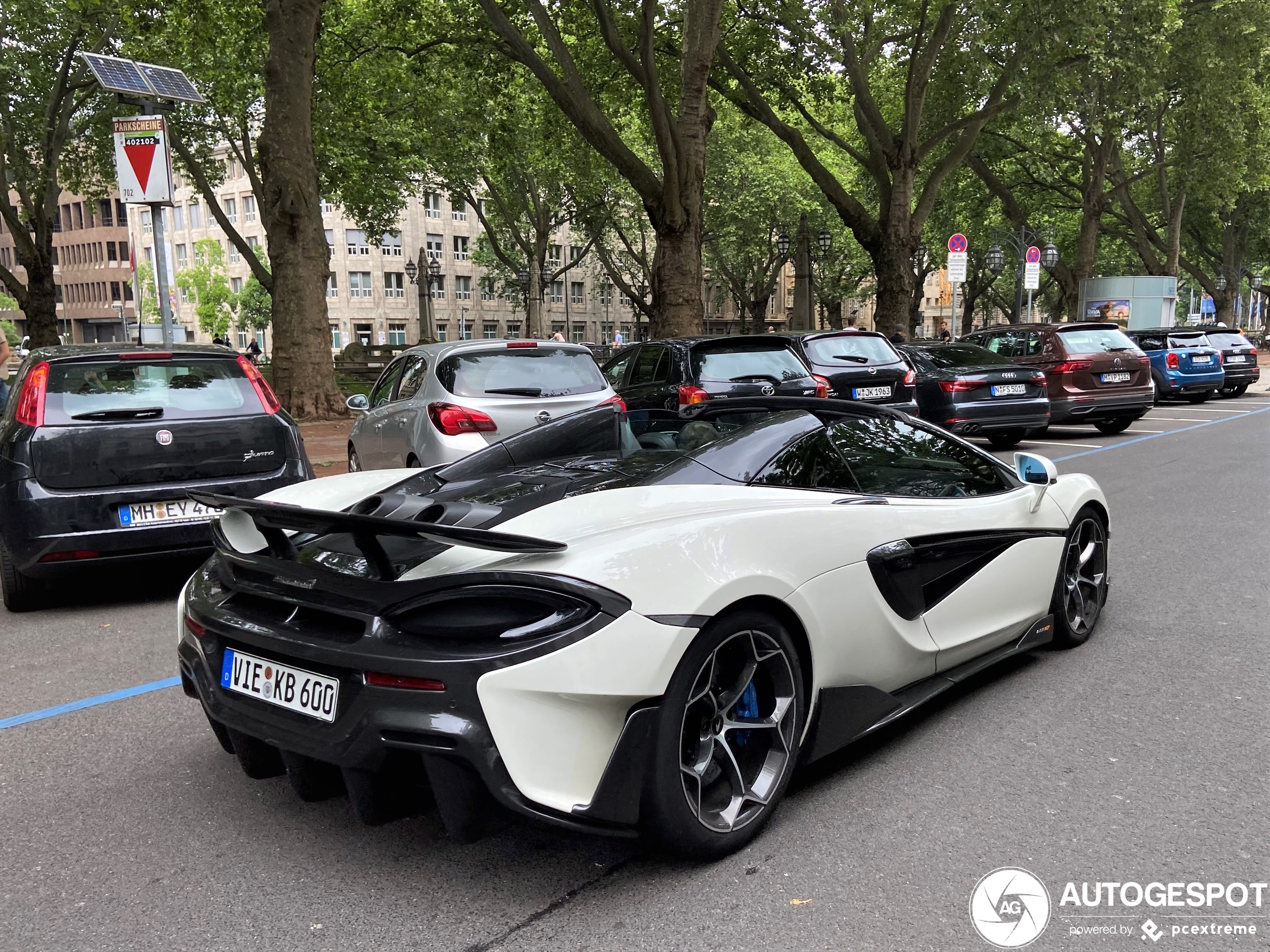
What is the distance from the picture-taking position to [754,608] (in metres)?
2.84

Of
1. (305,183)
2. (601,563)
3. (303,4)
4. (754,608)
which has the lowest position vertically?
(754,608)

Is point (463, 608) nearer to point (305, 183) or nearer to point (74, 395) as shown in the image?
point (74, 395)

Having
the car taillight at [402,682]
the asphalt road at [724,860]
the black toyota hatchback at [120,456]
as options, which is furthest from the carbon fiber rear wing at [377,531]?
A: the black toyota hatchback at [120,456]

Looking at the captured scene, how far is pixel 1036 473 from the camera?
14.5 feet

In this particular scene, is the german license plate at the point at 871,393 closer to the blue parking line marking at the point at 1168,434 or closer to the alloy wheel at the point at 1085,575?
the blue parking line marking at the point at 1168,434

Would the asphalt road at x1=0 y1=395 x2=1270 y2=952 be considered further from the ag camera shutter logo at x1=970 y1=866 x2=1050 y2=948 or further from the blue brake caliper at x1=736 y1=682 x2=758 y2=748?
the blue brake caliper at x1=736 y1=682 x2=758 y2=748

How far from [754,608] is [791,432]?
0.89 metres

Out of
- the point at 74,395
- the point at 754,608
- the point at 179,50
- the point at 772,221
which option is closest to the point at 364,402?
the point at 74,395

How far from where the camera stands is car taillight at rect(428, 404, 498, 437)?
7859 mm

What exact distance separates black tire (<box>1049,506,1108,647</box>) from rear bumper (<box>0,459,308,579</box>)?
438cm

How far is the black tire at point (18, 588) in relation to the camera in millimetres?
5809

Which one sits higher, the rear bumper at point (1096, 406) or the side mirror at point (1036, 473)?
the side mirror at point (1036, 473)

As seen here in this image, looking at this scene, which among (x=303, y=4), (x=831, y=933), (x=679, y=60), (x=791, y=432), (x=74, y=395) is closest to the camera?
(x=831, y=933)

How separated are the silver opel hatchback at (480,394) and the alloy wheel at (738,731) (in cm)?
502
